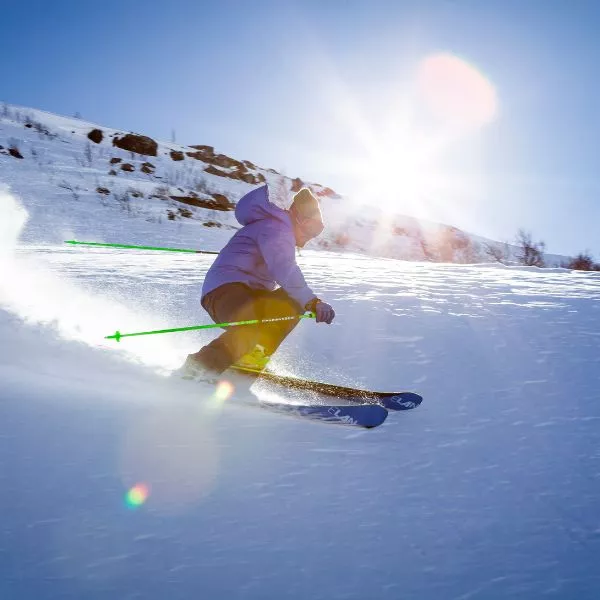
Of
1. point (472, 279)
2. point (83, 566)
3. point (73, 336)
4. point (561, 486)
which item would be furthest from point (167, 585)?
point (472, 279)

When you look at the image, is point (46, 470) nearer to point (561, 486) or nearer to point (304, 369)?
point (561, 486)

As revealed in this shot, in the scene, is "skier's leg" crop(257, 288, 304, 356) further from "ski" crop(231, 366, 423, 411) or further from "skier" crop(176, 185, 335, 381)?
Result: "ski" crop(231, 366, 423, 411)

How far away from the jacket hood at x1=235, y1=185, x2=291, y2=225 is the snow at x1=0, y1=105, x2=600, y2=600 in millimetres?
A: 1046

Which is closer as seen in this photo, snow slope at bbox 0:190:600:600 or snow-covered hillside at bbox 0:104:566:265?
snow slope at bbox 0:190:600:600

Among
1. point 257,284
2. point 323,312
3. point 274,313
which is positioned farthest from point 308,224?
point 323,312

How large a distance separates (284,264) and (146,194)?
16865mm

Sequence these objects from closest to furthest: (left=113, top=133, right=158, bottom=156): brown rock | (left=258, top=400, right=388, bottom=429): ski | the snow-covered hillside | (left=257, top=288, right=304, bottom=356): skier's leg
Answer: (left=258, top=400, right=388, bottom=429): ski → (left=257, top=288, right=304, bottom=356): skier's leg → the snow-covered hillside → (left=113, top=133, right=158, bottom=156): brown rock

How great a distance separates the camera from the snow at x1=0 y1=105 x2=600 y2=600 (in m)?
1.51

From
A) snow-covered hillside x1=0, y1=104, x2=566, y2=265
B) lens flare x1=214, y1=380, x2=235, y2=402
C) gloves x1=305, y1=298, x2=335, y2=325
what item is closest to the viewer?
lens flare x1=214, y1=380, x2=235, y2=402

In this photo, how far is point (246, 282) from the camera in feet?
11.6

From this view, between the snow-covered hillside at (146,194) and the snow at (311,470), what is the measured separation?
9.13 meters

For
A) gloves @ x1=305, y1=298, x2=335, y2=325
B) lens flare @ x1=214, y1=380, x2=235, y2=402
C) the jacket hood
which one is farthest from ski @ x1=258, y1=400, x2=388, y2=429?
the jacket hood

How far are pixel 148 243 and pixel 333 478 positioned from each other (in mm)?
11269

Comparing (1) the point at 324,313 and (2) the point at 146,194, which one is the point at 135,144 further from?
(1) the point at 324,313
